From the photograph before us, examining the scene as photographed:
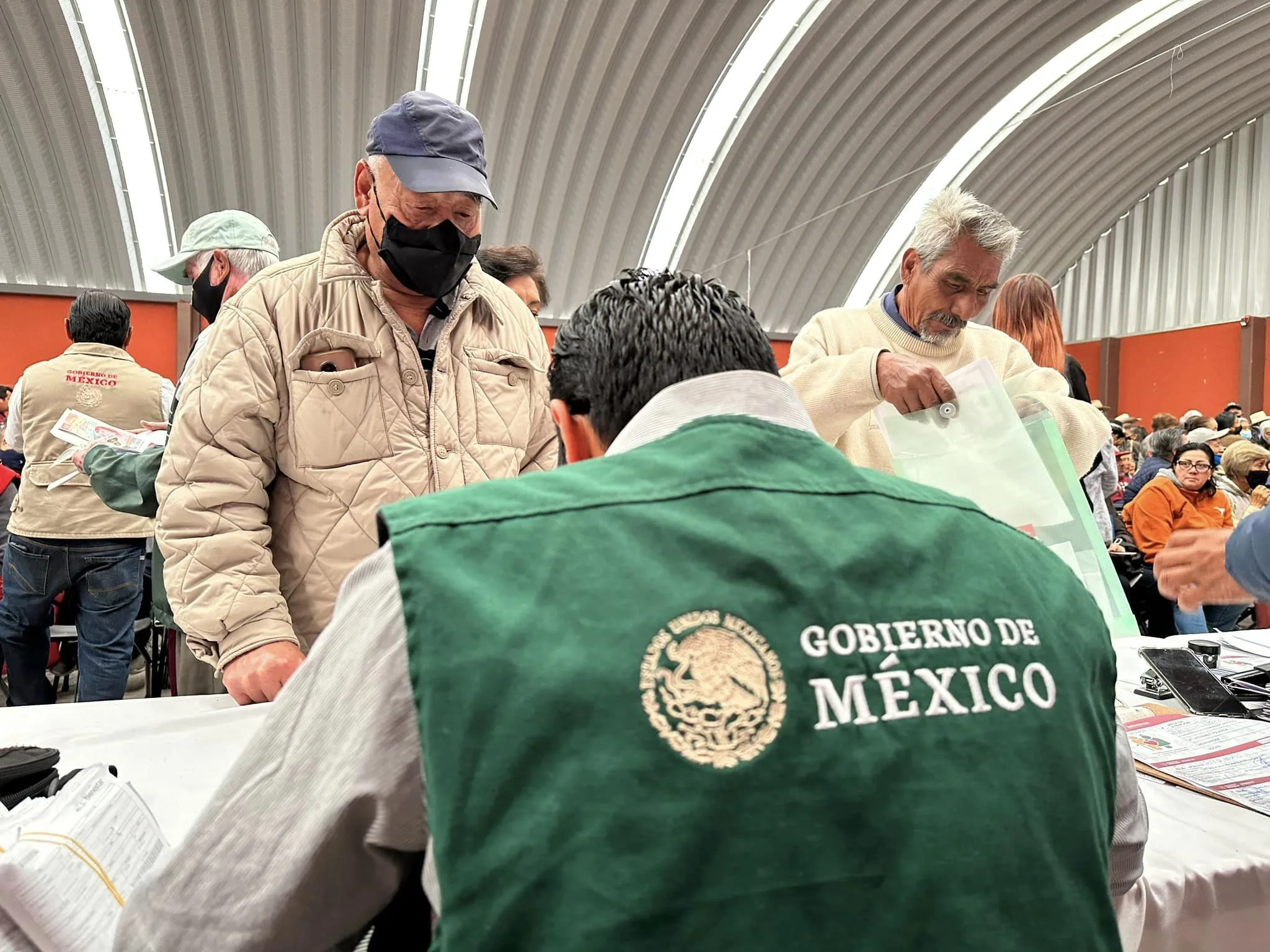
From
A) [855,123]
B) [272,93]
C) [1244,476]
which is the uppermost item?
[855,123]

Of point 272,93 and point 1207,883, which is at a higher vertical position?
point 272,93

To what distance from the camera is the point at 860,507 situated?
2.73 feet

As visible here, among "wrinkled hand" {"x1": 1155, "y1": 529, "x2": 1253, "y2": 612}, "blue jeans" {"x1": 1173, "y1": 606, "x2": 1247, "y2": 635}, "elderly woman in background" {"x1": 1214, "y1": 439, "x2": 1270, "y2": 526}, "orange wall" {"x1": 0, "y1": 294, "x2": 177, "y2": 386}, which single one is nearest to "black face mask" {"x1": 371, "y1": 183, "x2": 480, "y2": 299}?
"wrinkled hand" {"x1": 1155, "y1": 529, "x2": 1253, "y2": 612}

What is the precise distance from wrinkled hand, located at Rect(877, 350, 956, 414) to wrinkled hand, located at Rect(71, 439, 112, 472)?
2.08 meters

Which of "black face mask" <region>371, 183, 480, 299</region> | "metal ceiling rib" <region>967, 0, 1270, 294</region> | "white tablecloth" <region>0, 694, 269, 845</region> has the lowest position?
"white tablecloth" <region>0, 694, 269, 845</region>

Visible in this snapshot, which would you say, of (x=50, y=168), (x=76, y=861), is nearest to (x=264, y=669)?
(x=76, y=861)

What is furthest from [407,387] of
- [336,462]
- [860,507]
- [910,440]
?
[860,507]

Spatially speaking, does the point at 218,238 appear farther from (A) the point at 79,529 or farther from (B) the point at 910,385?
(B) the point at 910,385

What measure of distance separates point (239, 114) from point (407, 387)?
10.1m

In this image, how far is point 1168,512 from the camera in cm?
553

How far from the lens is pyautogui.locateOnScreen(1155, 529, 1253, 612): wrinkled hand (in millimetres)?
1792

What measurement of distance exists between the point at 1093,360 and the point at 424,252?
18.6m

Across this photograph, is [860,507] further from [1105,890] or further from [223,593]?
[223,593]

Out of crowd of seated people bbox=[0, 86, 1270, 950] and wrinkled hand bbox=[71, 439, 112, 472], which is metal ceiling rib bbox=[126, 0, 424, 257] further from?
crowd of seated people bbox=[0, 86, 1270, 950]
